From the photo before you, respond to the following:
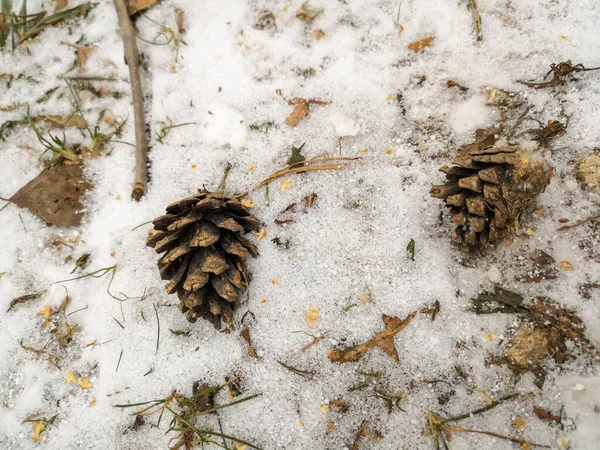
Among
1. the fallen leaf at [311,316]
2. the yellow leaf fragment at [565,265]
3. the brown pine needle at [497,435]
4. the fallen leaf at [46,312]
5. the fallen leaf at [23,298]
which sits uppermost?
the yellow leaf fragment at [565,265]

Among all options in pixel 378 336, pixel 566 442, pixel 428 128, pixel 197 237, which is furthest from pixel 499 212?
pixel 197 237

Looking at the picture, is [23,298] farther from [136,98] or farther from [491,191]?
[491,191]

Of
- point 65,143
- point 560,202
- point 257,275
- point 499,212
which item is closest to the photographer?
point 499,212

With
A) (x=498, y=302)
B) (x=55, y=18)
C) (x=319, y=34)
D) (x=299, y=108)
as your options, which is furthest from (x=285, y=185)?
(x=55, y=18)

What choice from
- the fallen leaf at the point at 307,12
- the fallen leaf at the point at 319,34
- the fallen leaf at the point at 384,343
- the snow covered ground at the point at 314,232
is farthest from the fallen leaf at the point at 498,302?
the fallen leaf at the point at 307,12

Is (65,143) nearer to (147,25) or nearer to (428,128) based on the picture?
(147,25)

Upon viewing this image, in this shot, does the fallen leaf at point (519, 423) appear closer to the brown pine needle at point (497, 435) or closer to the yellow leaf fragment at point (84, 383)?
the brown pine needle at point (497, 435)

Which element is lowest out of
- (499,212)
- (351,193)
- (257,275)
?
(257,275)
